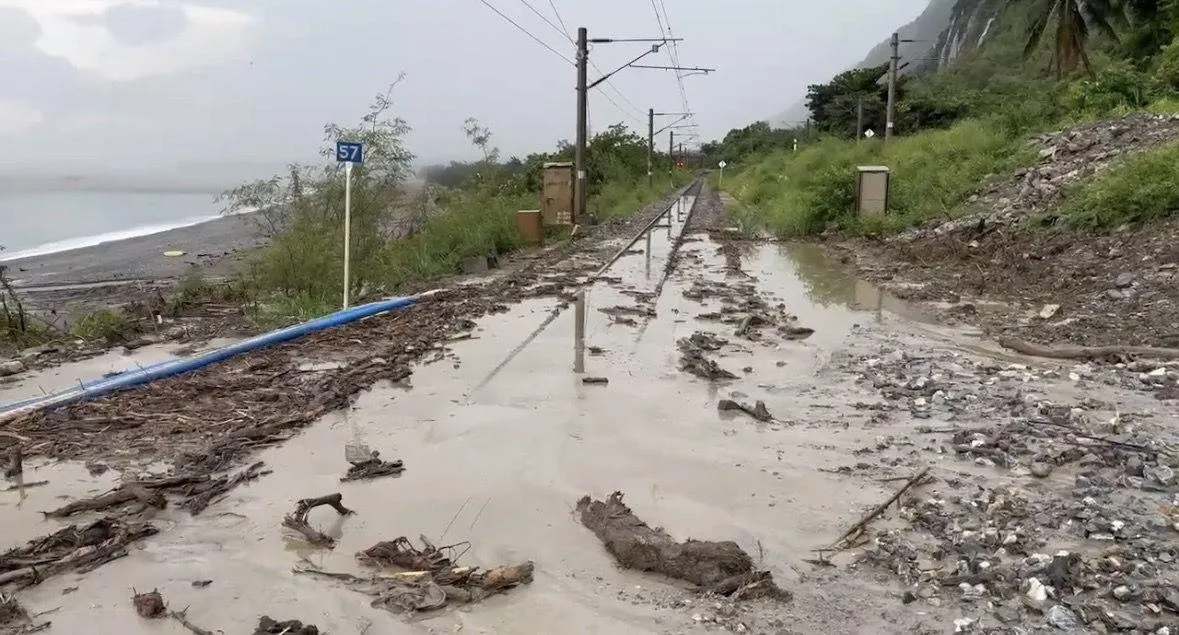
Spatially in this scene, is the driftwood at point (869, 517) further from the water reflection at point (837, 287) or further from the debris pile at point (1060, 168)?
the debris pile at point (1060, 168)

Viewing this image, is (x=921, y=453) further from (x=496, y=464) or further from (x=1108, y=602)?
(x=496, y=464)

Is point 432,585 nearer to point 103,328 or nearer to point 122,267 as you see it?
point 103,328

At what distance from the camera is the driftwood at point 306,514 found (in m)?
4.79

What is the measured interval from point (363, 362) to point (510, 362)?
1477mm

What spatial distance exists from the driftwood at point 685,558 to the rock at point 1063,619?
3.69 ft

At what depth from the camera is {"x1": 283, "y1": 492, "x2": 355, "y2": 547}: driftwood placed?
479 cm

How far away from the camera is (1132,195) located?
13281 millimetres

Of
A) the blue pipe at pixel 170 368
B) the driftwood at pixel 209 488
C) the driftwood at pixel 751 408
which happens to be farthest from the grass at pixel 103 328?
the driftwood at pixel 751 408

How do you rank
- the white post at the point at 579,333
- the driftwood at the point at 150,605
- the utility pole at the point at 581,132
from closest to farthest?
the driftwood at the point at 150,605, the white post at the point at 579,333, the utility pole at the point at 581,132

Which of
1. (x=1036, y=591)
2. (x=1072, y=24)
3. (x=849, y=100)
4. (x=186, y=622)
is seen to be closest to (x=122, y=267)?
(x=186, y=622)

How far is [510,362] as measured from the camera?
9.09 metres

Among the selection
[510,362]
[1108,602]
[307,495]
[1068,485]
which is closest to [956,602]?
[1108,602]

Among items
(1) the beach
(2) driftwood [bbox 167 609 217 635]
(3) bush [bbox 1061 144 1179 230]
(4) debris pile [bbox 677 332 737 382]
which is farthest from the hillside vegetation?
(1) the beach

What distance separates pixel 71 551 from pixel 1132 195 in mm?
14297
